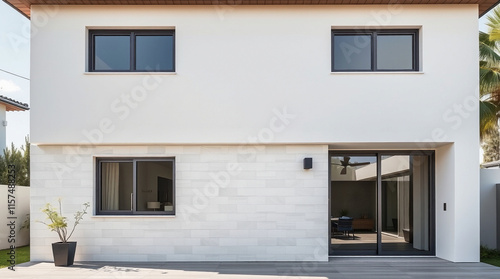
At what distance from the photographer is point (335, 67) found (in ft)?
30.8

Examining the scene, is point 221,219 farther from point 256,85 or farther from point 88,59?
point 88,59

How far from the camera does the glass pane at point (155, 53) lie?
9.38 metres

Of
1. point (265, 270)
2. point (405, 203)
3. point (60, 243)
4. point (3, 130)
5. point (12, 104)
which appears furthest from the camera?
point (3, 130)

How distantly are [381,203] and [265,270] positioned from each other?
3.17 metres

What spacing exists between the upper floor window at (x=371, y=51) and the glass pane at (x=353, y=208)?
2.13m

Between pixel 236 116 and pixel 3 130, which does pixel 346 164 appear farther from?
pixel 3 130

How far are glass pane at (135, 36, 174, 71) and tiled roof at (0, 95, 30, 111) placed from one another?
9.74 metres

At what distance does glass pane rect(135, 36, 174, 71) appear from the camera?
9383 mm

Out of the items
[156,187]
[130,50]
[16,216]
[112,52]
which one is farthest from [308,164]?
[16,216]

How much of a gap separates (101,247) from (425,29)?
791cm

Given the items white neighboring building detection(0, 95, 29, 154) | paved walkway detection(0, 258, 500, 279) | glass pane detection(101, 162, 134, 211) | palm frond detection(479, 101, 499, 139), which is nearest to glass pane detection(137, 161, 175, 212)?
glass pane detection(101, 162, 134, 211)

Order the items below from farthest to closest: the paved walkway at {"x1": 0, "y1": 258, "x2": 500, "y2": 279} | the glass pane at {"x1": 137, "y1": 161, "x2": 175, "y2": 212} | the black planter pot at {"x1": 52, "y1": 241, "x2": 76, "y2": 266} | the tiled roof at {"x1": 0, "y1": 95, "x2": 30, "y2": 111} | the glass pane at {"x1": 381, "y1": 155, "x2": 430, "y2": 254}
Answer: the tiled roof at {"x1": 0, "y1": 95, "x2": 30, "y2": 111} < the glass pane at {"x1": 381, "y1": 155, "x2": 430, "y2": 254} < the glass pane at {"x1": 137, "y1": 161, "x2": 175, "y2": 212} < the black planter pot at {"x1": 52, "y1": 241, "x2": 76, "y2": 266} < the paved walkway at {"x1": 0, "y1": 258, "x2": 500, "y2": 279}

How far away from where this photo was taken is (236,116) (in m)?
9.12

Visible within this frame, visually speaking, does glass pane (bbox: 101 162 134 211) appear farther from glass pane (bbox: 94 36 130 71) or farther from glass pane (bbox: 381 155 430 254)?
glass pane (bbox: 381 155 430 254)
